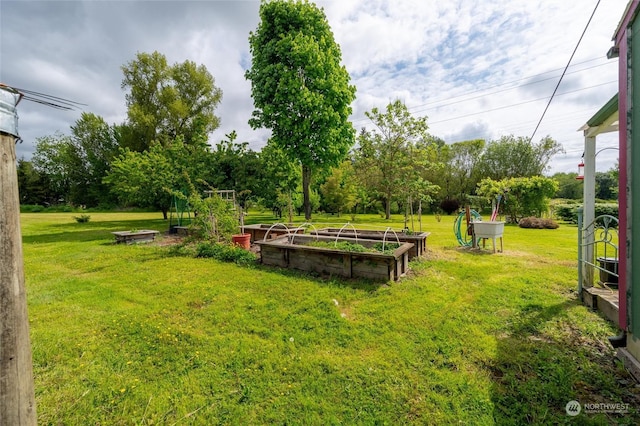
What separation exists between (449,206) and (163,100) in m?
27.6

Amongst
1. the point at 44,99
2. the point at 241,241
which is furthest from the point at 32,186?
the point at 44,99

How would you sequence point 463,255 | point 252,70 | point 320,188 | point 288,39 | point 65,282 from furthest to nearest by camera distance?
point 320,188, point 252,70, point 288,39, point 463,255, point 65,282

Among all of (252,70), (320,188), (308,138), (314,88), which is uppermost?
(252,70)

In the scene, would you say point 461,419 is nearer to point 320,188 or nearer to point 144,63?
point 320,188

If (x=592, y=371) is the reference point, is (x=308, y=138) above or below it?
above

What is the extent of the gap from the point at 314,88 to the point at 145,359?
1317 cm

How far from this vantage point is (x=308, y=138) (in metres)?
13.6

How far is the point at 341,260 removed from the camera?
5.58 meters

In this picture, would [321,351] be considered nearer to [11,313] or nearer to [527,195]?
[11,313]

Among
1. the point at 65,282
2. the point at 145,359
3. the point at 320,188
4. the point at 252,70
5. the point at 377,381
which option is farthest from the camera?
the point at 320,188

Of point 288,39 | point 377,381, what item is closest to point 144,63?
point 288,39

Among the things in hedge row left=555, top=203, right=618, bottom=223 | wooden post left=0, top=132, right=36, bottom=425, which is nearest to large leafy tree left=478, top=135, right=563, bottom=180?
hedge row left=555, top=203, right=618, bottom=223

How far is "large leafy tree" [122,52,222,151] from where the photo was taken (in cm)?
2183

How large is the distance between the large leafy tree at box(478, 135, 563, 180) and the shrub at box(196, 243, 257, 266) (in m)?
29.1
